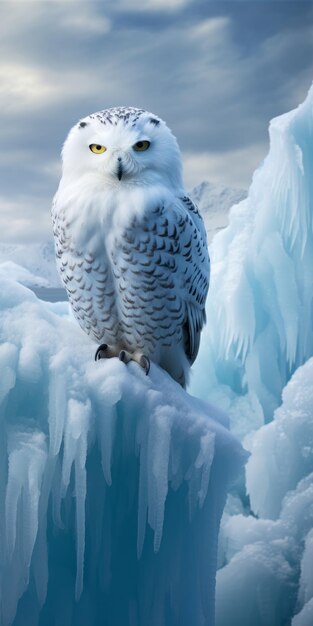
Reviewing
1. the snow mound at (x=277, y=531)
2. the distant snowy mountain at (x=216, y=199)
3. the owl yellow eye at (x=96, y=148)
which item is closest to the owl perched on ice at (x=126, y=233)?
the owl yellow eye at (x=96, y=148)

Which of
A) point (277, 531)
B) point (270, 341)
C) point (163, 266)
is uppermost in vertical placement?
point (270, 341)

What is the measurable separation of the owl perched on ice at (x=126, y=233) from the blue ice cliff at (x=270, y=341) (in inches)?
38.7

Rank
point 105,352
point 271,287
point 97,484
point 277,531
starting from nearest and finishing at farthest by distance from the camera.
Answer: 1. point 97,484
2. point 105,352
3. point 277,531
4. point 271,287

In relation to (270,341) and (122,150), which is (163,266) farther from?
(270,341)

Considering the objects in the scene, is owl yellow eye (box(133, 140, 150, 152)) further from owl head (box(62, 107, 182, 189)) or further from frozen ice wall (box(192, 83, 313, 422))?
frozen ice wall (box(192, 83, 313, 422))

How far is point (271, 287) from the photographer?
2564 millimetres

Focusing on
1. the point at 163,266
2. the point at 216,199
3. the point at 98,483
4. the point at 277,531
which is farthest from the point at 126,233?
the point at 216,199

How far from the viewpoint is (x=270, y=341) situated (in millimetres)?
2594

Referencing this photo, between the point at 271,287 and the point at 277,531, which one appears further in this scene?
the point at 271,287

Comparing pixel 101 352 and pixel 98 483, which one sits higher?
pixel 101 352

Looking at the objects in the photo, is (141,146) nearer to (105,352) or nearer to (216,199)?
(105,352)

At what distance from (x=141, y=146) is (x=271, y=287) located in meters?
1.50

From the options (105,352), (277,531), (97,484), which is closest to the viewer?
(97,484)

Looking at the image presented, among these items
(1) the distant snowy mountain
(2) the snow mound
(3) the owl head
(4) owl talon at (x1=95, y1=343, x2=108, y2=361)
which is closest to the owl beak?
(3) the owl head
